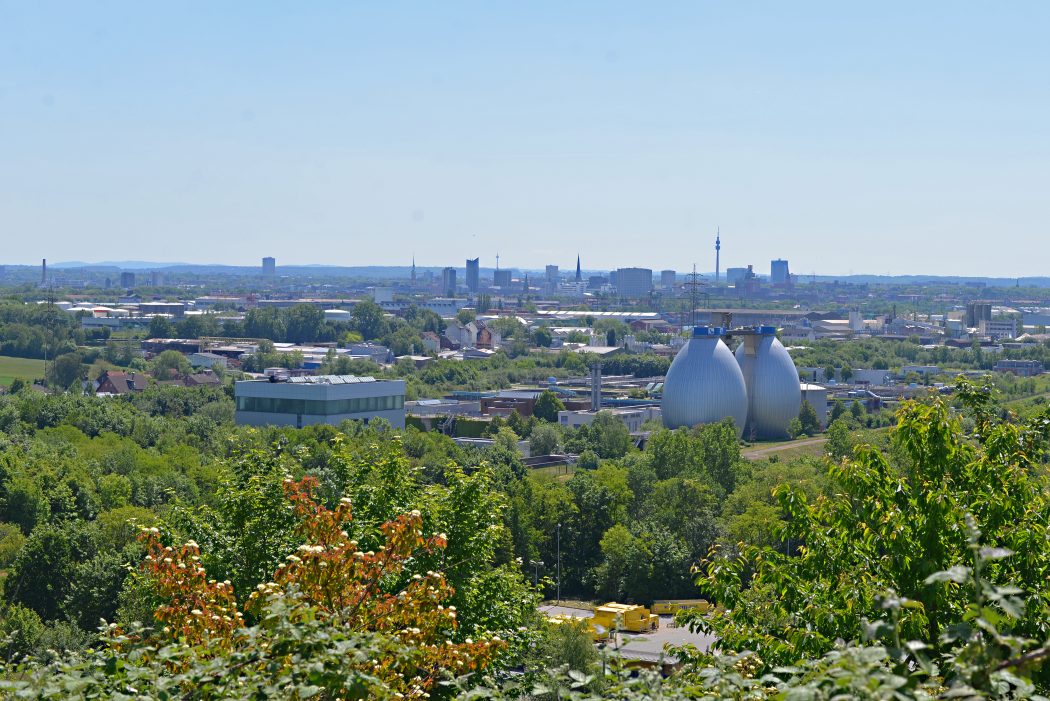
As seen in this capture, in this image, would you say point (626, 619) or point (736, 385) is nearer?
point (626, 619)

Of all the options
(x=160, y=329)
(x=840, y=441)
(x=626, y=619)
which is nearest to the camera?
(x=626, y=619)

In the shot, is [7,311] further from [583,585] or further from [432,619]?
[432,619]

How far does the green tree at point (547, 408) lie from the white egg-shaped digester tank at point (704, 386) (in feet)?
26.6

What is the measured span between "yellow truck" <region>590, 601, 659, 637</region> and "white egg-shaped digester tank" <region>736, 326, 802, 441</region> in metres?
37.0

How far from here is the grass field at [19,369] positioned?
92.8 meters

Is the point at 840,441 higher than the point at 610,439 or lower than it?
higher

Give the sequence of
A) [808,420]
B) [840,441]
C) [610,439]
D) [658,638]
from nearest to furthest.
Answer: [658,638], [840,441], [610,439], [808,420]

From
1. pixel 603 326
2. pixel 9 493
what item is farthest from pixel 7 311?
pixel 9 493

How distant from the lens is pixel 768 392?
69.4m

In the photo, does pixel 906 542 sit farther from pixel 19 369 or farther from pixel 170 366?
pixel 19 369

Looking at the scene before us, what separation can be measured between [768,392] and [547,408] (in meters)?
12.1

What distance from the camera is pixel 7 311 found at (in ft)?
428

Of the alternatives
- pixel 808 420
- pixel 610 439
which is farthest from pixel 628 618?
pixel 808 420

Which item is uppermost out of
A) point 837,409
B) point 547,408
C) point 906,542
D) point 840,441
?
point 906,542
